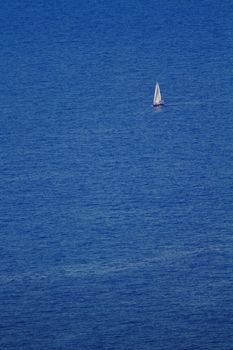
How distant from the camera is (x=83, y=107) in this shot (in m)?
112

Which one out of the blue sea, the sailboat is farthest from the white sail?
the blue sea

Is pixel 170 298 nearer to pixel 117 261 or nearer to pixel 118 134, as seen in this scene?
pixel 117 261

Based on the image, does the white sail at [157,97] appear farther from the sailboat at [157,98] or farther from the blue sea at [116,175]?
the blue sea at [116,175]

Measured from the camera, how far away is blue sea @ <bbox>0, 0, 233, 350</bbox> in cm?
8631

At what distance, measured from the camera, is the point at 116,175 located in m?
102

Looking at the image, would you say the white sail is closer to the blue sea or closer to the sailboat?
the sailboat

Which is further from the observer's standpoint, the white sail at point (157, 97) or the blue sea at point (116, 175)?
the white sail at point (157, 97)

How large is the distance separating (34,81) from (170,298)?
3182 centimetres

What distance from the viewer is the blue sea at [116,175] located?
86312 millimetres

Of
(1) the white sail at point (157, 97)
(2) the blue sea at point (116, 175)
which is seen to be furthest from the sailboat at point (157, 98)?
(2) the blue sea at point (116, 175)

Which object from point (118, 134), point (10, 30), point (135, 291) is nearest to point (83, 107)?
point (118, 134)

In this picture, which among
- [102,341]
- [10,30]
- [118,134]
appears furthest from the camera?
[10,30]

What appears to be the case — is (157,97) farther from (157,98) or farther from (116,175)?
(116,175)

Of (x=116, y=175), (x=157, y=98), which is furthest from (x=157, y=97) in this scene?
(x=116, y=175)
